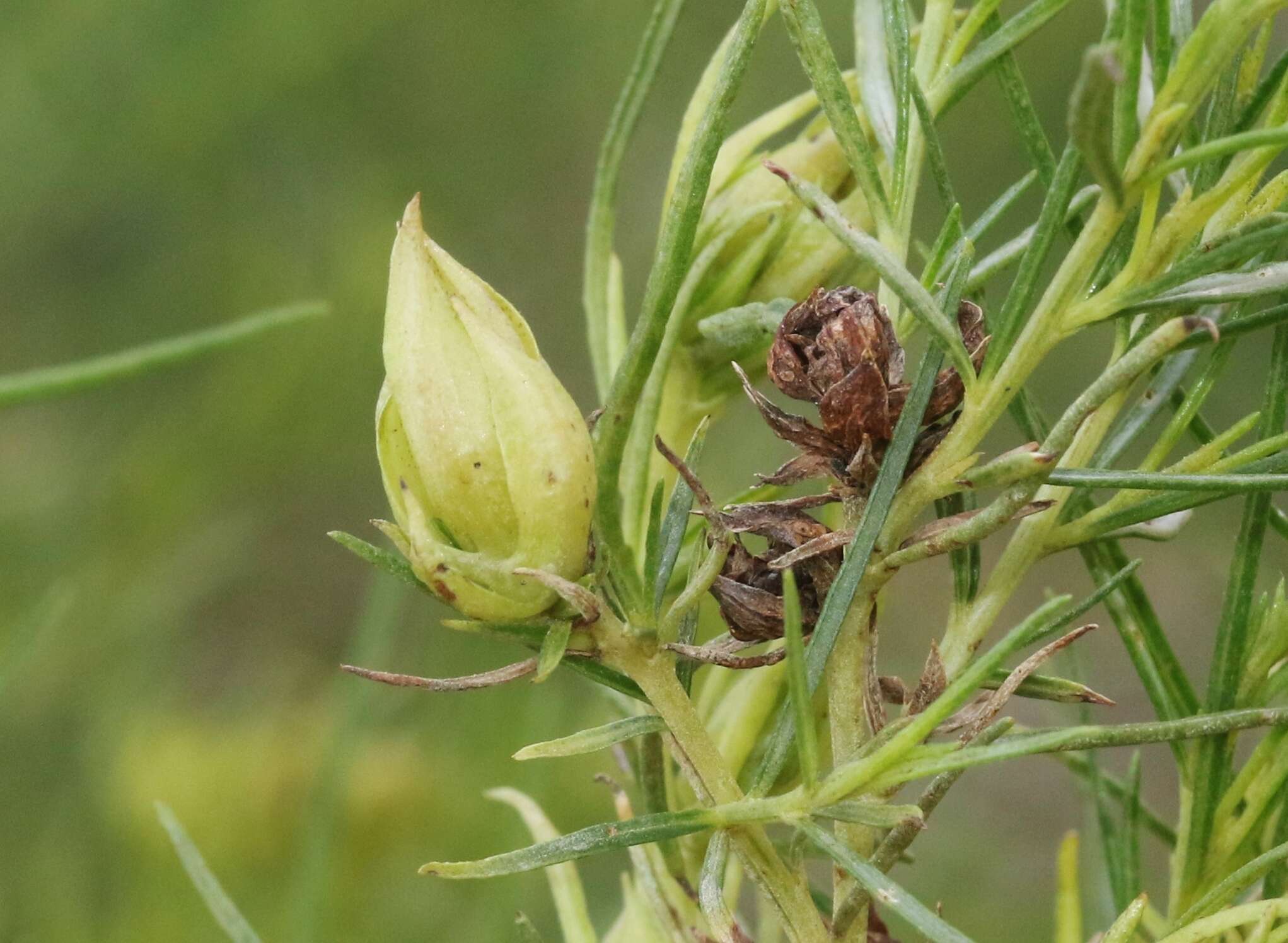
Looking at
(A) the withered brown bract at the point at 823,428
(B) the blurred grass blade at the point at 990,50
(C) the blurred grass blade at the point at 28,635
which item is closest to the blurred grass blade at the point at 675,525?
(A) the withered brown bract at the point at 823,428

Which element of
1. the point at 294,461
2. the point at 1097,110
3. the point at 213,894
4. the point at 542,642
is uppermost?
the point at 1097,110

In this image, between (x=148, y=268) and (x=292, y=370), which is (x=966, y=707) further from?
(x=148, y=268)

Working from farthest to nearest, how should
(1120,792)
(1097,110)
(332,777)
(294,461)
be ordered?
1. (294,461)
2. (332,777)
3. (1120,792)
4. (1097,110)

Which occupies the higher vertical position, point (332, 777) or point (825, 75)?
point (825, 75)

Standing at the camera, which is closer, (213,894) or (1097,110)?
(1097,110)

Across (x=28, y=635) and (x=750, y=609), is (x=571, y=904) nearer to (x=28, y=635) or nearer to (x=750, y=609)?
(x=750, y=609)

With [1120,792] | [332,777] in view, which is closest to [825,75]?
[1120,792]

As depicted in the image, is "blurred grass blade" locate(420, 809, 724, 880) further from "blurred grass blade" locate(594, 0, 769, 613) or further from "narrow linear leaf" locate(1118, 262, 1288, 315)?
"narrow linear leaf" locate(1118, 262, 1288, 315)
